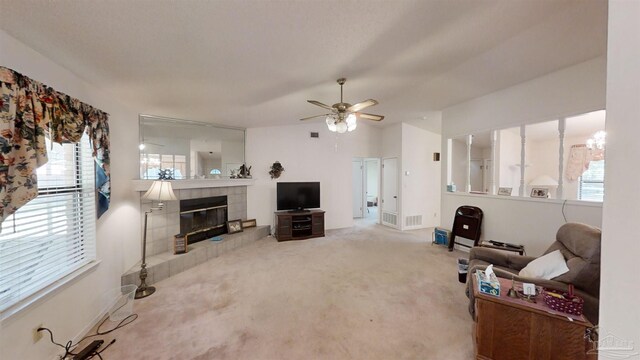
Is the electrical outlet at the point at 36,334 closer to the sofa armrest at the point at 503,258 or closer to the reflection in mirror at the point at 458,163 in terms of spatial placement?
the sofa armrest at the point at 503,258

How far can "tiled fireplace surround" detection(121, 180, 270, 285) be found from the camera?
3197mm

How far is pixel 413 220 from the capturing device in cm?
623

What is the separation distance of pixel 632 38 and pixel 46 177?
3298 millimetres

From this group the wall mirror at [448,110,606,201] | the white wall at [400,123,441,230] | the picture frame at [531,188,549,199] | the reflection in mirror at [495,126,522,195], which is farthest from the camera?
the white wall at [400,123,441,230]

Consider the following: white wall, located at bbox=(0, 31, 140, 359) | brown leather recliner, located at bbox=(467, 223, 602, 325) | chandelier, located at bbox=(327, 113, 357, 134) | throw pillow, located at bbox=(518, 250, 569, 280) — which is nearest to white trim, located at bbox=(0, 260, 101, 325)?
white wall, located at bbox=(0, 31, 140, 359)

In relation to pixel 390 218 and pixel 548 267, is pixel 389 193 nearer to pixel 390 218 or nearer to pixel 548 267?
pixel 390 218

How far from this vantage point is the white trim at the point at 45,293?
1.49 m

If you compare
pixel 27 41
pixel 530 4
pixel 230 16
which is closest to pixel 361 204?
pixel 530 4

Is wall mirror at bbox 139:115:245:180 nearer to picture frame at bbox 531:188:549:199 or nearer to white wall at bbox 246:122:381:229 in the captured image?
white wall at bbox 246:122:381:229

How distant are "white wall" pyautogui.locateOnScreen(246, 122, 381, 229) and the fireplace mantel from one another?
0.42 metres

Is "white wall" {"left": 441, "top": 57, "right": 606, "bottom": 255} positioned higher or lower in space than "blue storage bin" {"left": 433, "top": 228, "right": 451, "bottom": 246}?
higher

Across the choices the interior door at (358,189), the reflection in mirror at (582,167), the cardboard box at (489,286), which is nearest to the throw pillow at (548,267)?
the cardboard box at (489,286)

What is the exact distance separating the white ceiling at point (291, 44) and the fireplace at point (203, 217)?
5.42ft

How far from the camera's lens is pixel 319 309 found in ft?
8.27
